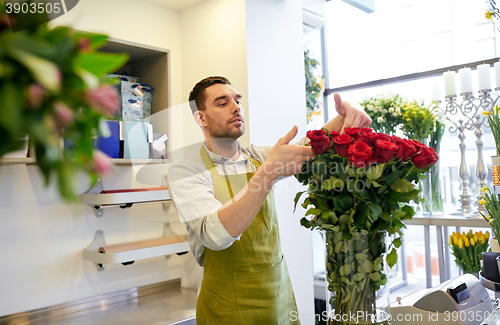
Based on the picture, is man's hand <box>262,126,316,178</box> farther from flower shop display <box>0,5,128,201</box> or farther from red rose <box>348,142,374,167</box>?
flower shop display <box>0,5,128,201</box>

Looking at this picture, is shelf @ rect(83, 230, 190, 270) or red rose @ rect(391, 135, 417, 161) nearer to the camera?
red rose @ rect(391, 135, 417, 161)

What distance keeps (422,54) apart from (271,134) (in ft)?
6.01

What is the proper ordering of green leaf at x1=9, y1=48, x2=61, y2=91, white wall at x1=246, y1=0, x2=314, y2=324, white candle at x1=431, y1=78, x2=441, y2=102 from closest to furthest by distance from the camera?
green leaf at x1=9, y1=48, x2=61, y2=91 → white wall at x1=246, y1=0, x2=314, y2=324 → white candle at x1=431, y1=78, x2=441, y2=102

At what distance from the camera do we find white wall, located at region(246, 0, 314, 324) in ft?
6.59

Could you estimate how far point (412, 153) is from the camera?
786 mm

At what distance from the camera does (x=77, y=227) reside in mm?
1936

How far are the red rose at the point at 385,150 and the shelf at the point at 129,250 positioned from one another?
1.43 m

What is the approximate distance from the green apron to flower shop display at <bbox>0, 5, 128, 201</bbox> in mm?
1137

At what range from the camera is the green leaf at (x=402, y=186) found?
0.78m

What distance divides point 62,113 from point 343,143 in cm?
64

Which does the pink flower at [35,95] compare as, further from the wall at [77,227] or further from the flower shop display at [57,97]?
the wall at [77,227]

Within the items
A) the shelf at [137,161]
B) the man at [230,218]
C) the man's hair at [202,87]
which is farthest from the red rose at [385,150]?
the shelf at [137,161]

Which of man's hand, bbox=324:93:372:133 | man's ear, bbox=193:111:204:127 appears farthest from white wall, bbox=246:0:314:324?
man's hand, bbox=324:93:372:133

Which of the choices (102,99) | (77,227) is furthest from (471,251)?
(102,99)
